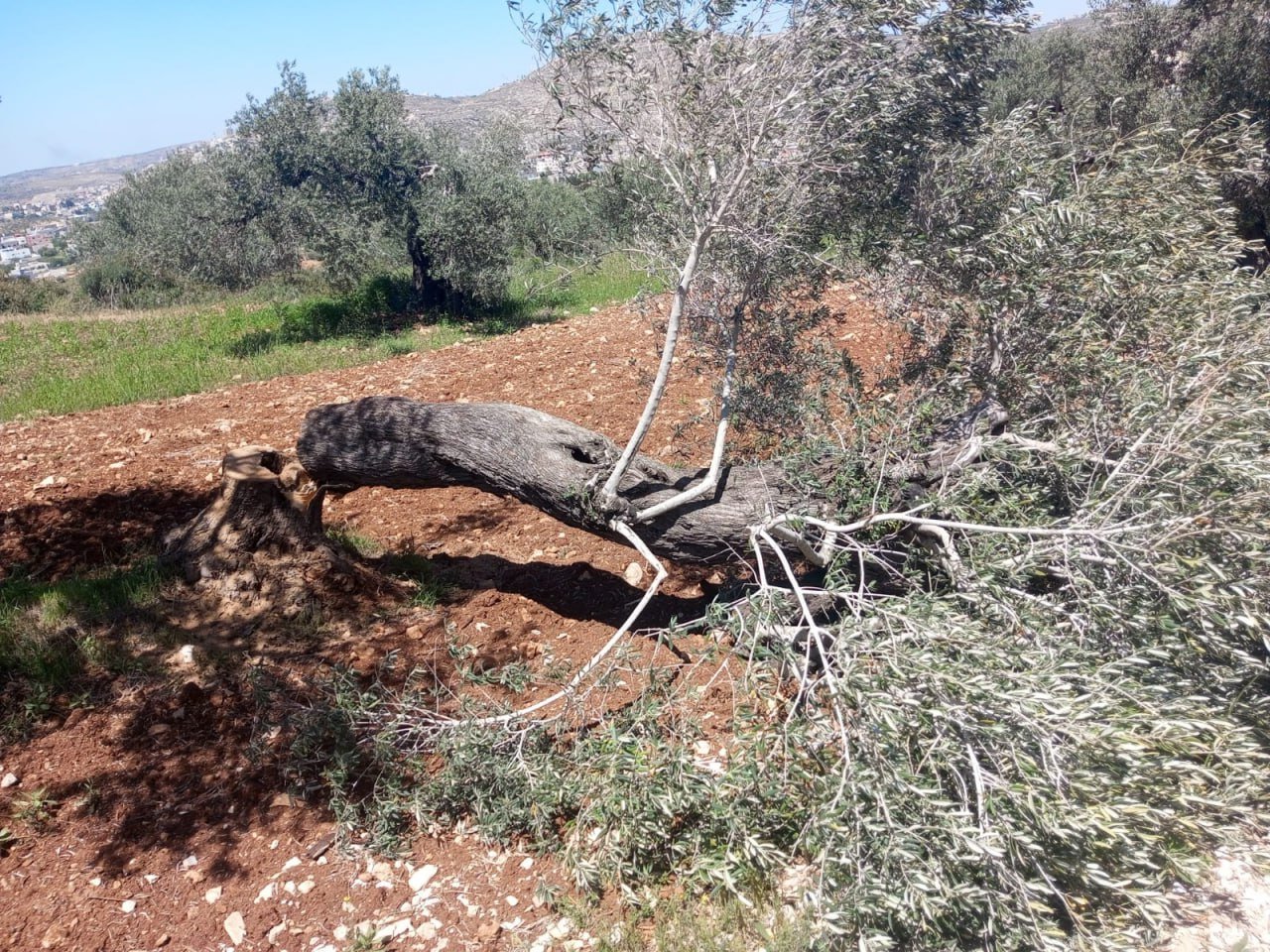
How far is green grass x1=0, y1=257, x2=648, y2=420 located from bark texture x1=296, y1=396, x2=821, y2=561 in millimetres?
3922

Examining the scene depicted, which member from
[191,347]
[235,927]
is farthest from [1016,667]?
[191,347]

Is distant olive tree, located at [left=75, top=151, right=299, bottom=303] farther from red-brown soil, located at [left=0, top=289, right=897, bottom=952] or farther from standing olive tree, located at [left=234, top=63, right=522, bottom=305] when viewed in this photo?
red-brown soil, located at [left=0, top=289, right=897, bottom=952]

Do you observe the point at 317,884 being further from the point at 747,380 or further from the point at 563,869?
the point at 747,380

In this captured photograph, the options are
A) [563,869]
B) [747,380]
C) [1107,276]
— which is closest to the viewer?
[563,869]

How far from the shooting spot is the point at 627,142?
435 cm

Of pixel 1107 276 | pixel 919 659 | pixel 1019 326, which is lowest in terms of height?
pixel 919 659

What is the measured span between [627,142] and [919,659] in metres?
2.88

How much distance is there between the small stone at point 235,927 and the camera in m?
3.16

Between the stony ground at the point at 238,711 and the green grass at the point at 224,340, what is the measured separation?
5.57ft

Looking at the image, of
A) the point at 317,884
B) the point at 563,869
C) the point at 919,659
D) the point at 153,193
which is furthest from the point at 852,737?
the point at 153,193

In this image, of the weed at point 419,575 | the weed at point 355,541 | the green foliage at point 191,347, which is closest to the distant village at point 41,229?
the green foliage at point 191,347

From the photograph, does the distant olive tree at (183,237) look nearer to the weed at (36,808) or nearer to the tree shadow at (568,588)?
the tree shadow at (568,588)

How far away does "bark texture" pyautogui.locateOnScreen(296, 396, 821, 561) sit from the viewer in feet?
14.4

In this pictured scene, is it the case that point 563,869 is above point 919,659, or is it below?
below
